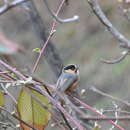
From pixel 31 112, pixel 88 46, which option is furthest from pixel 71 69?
pixel 88 46

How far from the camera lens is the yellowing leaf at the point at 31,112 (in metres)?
1.59

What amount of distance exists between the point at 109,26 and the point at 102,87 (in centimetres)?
514

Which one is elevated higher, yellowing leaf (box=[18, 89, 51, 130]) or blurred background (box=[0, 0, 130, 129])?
yellowing leaf (box=[18, 89, 51, 130])

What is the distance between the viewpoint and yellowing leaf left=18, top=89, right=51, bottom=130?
1.59 meters

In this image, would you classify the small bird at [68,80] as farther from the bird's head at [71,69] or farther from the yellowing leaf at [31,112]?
the yellowing leaf at [31,112]

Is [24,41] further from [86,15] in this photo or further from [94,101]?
[94,101]

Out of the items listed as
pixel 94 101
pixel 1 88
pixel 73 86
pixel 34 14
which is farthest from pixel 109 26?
pixel 94 101

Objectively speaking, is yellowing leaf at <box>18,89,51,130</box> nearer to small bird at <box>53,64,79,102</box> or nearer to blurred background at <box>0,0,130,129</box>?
small bird at <box>53,64,79,102</box>

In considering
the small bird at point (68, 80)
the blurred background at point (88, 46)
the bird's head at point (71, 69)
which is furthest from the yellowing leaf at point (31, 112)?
the blurred background at point (88, 46)

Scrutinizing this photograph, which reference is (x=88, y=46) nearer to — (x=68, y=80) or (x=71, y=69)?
(x=71, y=69)

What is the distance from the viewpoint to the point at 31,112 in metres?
1.62

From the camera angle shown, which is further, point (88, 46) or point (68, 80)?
point (88, 46)

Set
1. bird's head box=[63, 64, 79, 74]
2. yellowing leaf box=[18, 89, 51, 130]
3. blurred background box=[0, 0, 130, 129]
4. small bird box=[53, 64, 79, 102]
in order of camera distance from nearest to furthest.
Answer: yellowing leaf box=[18, 89, 51, 130], small bird box=[53, 64, 79, 102], bird's head box=[63, 64, 79, 74], blurred background box=[0, 0, 130, 129]

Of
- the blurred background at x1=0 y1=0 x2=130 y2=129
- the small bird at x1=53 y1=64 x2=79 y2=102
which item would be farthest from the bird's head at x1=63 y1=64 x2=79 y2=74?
the blurred background at x1=0 y1=0 x2=130 y2=129
